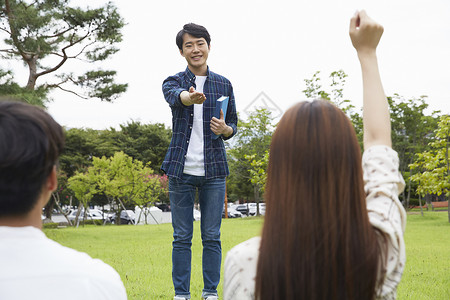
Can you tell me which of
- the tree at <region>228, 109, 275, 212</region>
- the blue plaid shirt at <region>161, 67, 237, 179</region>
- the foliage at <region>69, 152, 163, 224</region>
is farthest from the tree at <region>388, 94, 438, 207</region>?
the blue plaid shirt at <region>161, 67, 237, 179</region>

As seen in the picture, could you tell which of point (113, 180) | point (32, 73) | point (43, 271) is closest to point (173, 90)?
point (43, 271)

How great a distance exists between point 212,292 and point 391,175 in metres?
2.31

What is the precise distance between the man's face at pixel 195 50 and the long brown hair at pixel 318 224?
2.42 metres

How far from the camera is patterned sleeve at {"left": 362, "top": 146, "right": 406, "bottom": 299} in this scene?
1.18 m

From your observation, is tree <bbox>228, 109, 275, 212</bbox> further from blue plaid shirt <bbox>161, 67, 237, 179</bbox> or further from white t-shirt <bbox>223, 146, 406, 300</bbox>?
white t-shirt <bbox>223, 146, 406, 300</bbox>

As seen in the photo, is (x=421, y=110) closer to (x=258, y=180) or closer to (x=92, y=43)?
(x=258, y=180)

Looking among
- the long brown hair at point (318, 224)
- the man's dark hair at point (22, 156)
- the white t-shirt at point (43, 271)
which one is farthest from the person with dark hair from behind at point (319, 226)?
the man's dark hair at point (22, 156)

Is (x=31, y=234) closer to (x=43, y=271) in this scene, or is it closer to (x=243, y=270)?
(x=43, y=271)

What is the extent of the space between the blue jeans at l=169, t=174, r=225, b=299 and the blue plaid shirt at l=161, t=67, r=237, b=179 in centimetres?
9

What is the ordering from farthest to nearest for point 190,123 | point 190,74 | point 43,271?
point 190,74
point 190,123
point 43,271

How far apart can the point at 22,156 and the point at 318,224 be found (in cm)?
72

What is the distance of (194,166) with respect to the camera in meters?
3.38

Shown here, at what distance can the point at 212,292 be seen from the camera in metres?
3.29

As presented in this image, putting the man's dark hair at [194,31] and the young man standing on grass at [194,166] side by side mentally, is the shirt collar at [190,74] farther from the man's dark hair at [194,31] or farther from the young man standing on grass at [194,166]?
→ the man's dark hair at [194,31]
